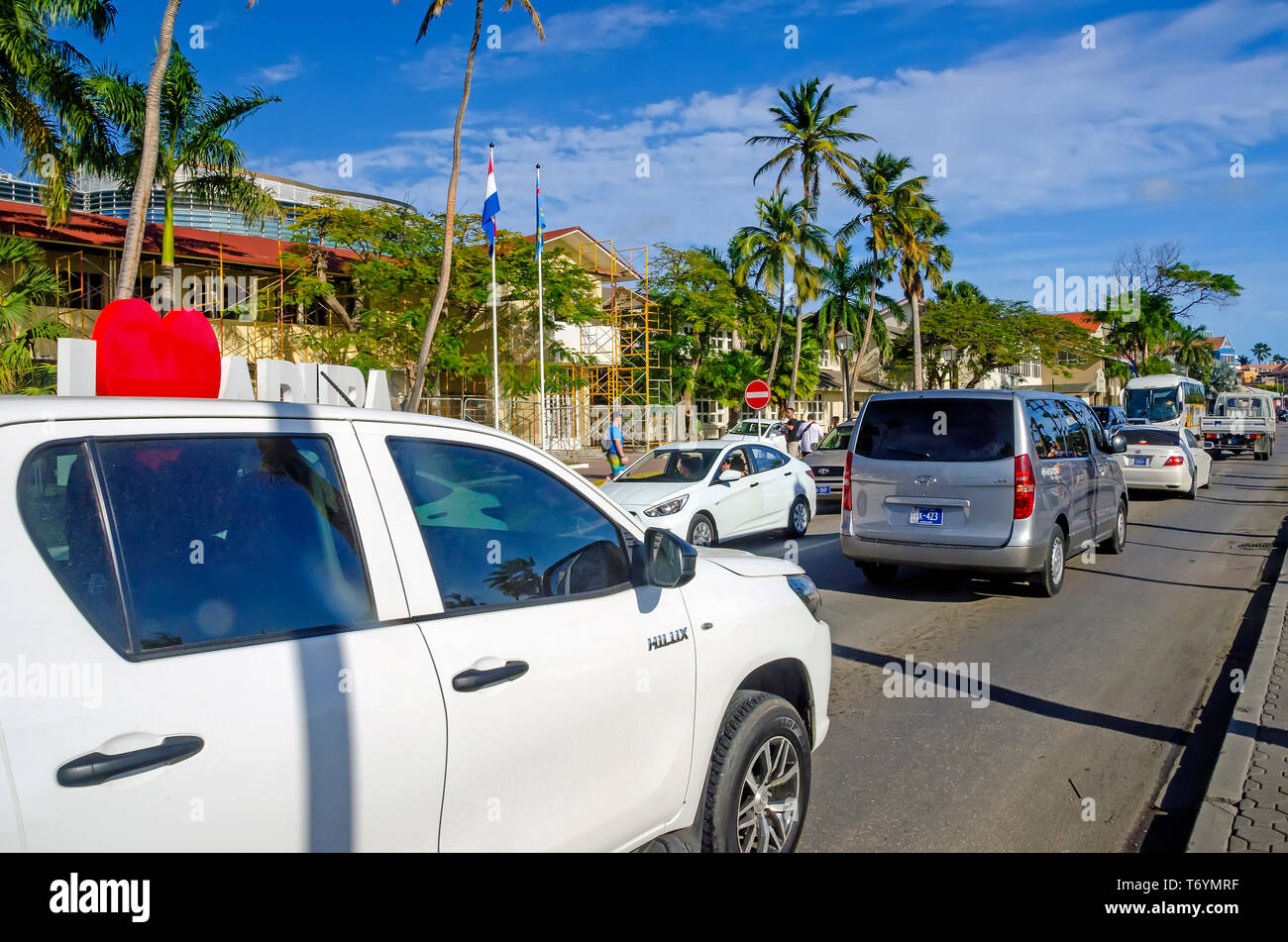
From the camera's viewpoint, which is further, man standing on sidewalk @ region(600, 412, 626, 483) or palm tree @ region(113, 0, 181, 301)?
man standing on sidewalk @ region(600, 412, 626, 483)

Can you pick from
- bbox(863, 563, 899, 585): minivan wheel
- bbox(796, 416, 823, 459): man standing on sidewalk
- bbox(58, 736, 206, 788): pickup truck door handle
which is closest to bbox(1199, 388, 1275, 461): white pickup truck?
bbox(796, 416, 823, 459): man standing on sidewalk

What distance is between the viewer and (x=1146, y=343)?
217 ft

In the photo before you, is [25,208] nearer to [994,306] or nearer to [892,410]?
[892,410]

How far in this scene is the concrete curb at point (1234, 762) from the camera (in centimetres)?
390

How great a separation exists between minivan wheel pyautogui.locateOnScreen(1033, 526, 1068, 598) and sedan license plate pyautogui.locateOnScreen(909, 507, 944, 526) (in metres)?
1.06

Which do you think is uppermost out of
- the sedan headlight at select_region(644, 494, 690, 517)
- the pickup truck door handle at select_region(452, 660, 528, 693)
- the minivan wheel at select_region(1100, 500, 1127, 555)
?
the pickup truck door handle at select_region(452, 660, 528, 693)

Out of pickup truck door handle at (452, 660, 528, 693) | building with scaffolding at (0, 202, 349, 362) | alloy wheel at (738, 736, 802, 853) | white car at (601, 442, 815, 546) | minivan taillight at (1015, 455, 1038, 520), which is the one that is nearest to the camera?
pickup truck door handle at (452, 660, 528, 693)

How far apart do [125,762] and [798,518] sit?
13.0m

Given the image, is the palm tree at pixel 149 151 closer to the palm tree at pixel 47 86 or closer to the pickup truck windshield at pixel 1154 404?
the palm tree at pixel 47 86

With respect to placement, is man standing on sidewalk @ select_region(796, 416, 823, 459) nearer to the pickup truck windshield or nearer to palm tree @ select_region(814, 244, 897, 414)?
the pickup truck windshield

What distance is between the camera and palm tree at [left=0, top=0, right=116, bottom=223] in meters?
17.6

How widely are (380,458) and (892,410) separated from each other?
7439mm

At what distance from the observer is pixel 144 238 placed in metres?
27.7

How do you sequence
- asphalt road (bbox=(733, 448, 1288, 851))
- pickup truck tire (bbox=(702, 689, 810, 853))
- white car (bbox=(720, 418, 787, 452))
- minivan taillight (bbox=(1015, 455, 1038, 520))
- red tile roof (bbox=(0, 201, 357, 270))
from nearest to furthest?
pickup truck tire (bbox=(702, 689, 810, 853)) < asphalt road (bbox=(733, 448, 1288, 851)) < minivan taillight (bbox=(1015, 455, 1038, 520)) < white car (bbox=(720, 418, 787, 452)) < red tile roof (bbox=(0, 201, 357, 270))
